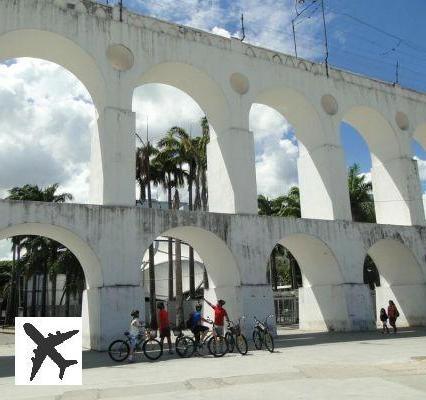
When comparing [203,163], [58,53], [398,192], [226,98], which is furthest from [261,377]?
[203,163]

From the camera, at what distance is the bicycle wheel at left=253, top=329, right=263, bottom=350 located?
14.4m

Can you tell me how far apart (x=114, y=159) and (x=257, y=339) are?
7457mm

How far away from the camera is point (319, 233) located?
20250mm

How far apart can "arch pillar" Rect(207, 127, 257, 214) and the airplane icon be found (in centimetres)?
1183

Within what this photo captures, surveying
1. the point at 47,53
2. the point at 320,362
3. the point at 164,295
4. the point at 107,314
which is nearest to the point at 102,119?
the point at 47,53

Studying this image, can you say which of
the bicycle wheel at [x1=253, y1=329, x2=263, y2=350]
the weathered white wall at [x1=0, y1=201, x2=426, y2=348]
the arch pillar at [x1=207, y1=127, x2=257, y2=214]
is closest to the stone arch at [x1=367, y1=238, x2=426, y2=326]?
the weathered white wall at [x1=0, y1=201, x2=426, y2=348]

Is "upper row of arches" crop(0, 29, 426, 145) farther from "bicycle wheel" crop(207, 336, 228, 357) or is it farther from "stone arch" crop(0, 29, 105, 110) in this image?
"bicycle wheel" crop(207, 336, 228, 357)

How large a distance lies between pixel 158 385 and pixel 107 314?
706 cm

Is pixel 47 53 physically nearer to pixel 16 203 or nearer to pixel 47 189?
pixel 16 203

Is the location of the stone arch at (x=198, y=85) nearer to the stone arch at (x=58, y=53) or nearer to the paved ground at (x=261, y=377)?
the stone arch at (x=58, y=53)

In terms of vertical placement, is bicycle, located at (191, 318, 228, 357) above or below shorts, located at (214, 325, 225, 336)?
below

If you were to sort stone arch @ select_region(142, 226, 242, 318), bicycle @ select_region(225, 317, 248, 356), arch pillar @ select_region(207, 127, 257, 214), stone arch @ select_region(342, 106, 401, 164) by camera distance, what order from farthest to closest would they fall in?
stone arch @ select_region(342, 106, 401, 164) → arch pillar @ select_region(207, 127, 257, 214) → stone arch @ select_region(142, 226, 242, 318) → bicycle @ select_region(225, 317, 248, 356)

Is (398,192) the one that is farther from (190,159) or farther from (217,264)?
(190,159)

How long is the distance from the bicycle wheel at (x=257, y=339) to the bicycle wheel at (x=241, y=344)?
84 centimetres
